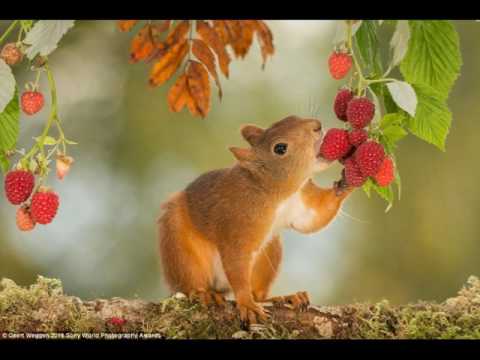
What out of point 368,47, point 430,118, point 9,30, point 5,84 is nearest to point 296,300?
point 430,118

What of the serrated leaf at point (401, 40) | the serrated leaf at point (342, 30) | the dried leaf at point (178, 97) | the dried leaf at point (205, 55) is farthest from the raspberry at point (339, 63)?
the dried leaf at point (178, 97)

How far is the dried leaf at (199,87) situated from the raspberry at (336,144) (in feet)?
1.61

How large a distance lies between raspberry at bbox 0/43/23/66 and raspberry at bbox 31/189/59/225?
1.78ft

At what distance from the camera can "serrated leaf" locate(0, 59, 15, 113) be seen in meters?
3.30

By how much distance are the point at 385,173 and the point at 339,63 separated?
47 centimetres

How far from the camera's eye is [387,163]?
323 centimetres

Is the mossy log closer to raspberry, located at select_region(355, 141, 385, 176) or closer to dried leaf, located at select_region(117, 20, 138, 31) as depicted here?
raspberry, located at select_region(355, 141, 385, 176)

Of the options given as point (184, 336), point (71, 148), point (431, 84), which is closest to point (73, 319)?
point (184, 336)

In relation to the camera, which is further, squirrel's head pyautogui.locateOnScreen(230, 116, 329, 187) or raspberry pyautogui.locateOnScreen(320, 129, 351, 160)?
squirrel's head pyautogui.locateOnScreen(230, 116, 329, 187)

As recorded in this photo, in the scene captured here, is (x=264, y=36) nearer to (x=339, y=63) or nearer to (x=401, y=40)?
(x=339, y=63)

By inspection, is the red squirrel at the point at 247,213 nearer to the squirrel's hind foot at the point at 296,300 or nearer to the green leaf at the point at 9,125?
the squirrel's hind foot at the point at 296,300

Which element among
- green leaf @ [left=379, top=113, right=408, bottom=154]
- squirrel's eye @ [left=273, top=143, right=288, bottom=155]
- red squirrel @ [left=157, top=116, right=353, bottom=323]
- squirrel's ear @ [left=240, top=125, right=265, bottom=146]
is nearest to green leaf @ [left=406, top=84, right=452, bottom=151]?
green leaf @ [left=379, top=113, right=408, bottom=154]

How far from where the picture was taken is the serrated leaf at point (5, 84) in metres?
3.30

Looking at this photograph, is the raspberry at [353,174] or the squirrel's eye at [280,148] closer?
the raspberry at [353,174]
